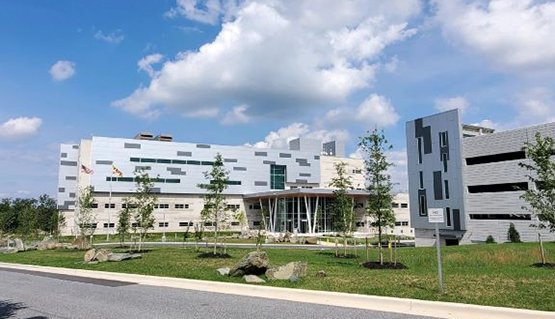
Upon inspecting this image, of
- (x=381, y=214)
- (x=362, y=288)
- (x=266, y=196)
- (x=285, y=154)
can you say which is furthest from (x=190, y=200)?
(x=362, y=288)

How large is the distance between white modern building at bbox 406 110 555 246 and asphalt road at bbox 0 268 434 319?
108 ft

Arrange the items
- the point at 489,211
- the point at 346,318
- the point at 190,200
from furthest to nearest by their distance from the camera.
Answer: the point at 190,200
the point at 489,211
the point at 346,318

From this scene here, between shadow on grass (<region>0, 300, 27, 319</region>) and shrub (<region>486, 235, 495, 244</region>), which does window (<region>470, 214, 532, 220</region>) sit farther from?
shadow on grass (<region>0, 300, 27, 319</region>)

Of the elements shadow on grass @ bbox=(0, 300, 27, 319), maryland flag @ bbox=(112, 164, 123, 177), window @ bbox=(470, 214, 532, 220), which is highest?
maryland flag @ bbox=(112, 164, 123, 177)

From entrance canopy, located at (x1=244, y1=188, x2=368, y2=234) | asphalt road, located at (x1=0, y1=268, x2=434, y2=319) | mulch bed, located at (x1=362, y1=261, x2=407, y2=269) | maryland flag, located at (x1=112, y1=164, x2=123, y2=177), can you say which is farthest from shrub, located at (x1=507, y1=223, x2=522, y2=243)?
maryland flag, located at (x1=112, y1=164, x2=123, y2=177)

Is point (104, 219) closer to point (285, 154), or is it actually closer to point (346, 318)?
point (285, 154)

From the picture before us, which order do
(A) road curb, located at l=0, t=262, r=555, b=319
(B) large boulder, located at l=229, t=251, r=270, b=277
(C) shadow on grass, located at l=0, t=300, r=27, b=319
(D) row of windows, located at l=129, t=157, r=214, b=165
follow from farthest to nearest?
(D) row of windows, located at l=129, t=157, r=214, b=165 → (B) large boulder, located at l=229, t=251, r=270, b=277 → (C) shadow on grass, located at l=0, t=300, r=27, b=319 → (A) road curb, located at l=0, t=262, r=555, b=319

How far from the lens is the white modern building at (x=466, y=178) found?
40.4 metres

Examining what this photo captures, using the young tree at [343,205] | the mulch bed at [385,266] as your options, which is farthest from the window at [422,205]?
the mulch bed at [385,266]

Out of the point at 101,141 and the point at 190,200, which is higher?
the point at 101,141

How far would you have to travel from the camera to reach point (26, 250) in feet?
111

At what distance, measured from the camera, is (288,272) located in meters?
13.5

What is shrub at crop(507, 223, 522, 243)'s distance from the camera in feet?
125

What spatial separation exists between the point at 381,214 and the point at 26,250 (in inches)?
1270
